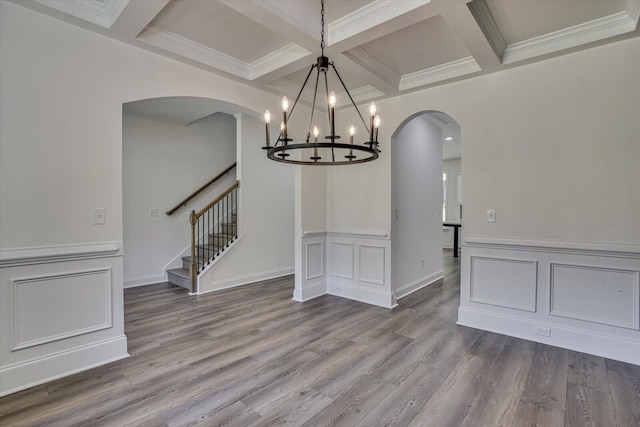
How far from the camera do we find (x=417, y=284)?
4902 mm

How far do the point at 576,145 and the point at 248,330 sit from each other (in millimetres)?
3598

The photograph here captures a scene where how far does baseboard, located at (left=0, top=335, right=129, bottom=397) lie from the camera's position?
218 centimetres

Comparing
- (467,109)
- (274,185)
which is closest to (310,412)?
(467,109)

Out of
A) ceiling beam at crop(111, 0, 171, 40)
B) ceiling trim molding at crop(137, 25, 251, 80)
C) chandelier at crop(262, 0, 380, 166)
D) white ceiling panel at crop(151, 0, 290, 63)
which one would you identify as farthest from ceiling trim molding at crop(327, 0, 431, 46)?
ceiling beam at crop(111, 0, 171, 40)

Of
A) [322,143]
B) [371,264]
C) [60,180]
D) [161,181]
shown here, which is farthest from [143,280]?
[322,143]

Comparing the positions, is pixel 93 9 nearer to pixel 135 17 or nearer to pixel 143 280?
pixel 135 17

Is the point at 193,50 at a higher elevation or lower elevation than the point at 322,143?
higher

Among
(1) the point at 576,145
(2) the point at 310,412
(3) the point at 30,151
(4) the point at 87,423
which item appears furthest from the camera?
(1) the point at 576,145

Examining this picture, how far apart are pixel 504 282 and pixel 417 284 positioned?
5.74 feet

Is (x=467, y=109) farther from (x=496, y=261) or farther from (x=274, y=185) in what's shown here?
(x=274, y=185)

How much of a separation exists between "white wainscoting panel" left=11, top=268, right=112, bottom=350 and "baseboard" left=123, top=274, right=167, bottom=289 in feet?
8.68

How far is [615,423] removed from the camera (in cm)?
190

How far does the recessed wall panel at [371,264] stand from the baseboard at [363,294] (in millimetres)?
140

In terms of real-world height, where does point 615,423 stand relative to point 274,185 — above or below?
below
